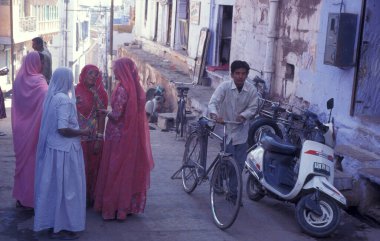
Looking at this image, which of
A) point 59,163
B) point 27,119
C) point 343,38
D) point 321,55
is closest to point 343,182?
point 343,38

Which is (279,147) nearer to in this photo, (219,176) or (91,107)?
(219,176)

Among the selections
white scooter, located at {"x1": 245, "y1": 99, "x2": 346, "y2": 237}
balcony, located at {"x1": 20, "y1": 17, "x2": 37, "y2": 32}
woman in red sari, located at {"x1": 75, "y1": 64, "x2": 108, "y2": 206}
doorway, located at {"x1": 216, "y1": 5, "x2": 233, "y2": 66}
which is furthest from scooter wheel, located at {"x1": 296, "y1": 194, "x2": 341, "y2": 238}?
balcony, located at {"x1": 20, "y1": 17, "x2": 37, "y2": 32}

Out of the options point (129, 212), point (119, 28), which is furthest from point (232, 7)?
point (119, 28)

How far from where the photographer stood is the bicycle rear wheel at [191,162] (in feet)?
20.2

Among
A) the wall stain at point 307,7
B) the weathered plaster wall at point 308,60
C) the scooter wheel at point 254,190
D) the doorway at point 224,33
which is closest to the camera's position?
the scooter wheel at point 254,190

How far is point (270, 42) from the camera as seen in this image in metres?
9.52

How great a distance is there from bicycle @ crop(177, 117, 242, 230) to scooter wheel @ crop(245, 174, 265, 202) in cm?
54

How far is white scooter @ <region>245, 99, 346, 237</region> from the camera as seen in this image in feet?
16.5

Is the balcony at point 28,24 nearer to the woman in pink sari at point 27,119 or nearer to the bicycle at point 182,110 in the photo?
the bicycle at point 182,110

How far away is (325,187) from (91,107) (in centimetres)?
229

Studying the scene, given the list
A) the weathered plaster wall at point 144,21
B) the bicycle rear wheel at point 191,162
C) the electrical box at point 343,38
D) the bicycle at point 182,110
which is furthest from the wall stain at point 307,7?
the weathered plaster wall at point 144,21

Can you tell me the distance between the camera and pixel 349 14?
265 inches

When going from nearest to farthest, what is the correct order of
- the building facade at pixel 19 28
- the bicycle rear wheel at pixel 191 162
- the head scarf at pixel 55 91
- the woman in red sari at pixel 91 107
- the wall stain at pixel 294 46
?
1. the head scarf at pixel 55 91
2. the woman in red sari at pixel 91 107
3. the bicycle rear wheel at pixel 191 162
4. the wall stain at pixel 294 46
5. the building facade at pixel 19 28

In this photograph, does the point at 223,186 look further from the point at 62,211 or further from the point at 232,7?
the point at 232,7
